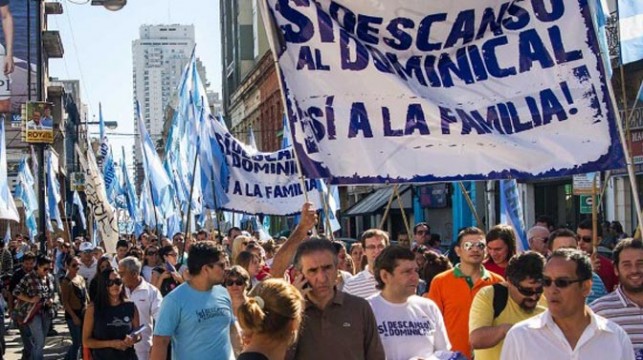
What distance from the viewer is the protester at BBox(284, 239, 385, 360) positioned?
4910 millimetres

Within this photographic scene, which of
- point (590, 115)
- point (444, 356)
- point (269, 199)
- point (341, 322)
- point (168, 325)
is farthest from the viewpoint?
point (269, 199)

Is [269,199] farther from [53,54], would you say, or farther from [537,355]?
[53,54]

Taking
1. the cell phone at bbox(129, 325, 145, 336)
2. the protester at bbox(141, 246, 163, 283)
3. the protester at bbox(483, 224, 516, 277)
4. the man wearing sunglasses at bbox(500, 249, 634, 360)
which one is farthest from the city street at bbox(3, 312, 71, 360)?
the man wearing sunglasses at bbox(500, 249, 634, 360)

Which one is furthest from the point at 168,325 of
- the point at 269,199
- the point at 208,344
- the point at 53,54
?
the point at 53,54

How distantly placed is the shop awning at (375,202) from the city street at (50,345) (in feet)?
60.5

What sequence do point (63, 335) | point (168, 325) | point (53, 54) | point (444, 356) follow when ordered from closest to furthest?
point (444, 356) < point (168, 325) < point (63, 335) < point (53, 54)

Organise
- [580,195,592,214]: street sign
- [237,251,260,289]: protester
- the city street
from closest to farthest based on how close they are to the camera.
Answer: [237,251,260,289]: protester
the city street
[580,195,592,214]: street sign

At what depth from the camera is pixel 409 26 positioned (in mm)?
6754

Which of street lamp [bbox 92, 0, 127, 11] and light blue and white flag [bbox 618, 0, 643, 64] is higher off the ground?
street lamp [bbox 92, 0, 127, 11]

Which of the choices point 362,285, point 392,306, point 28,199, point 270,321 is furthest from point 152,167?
point 270,321

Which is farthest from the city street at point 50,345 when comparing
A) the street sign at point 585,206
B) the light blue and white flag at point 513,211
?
the street sign at point 585,206

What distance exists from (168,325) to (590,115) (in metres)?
2.77

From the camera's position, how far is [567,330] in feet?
14.2

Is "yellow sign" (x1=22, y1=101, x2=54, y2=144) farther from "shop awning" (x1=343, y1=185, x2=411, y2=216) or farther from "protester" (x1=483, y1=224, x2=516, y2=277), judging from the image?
"shop awning" (x1=343, y1=185, x2=411, y2=216)
